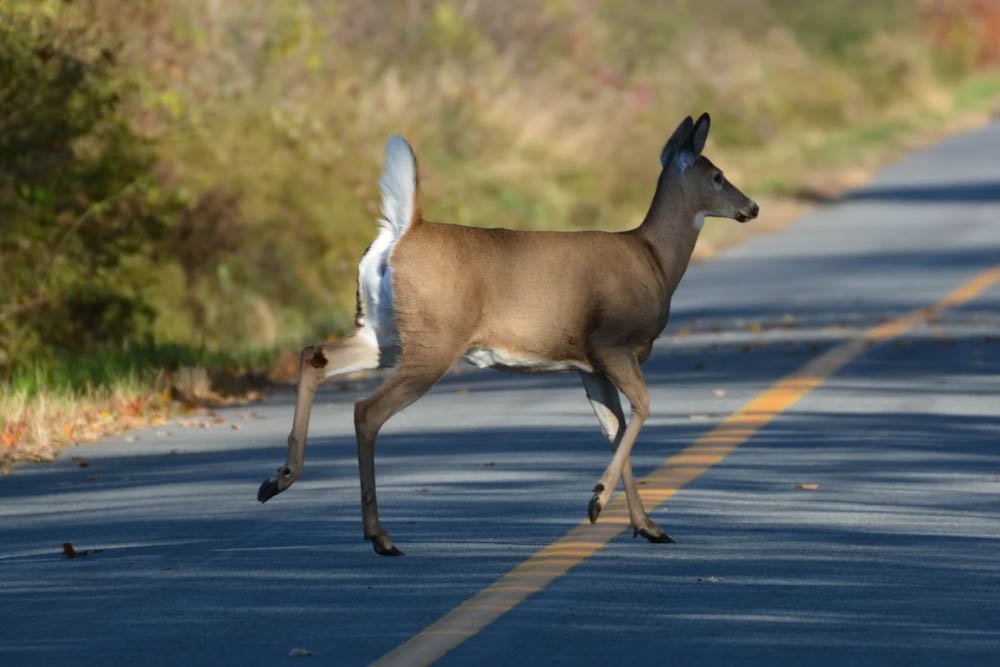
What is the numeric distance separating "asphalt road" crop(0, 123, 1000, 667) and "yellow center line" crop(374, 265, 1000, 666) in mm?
74

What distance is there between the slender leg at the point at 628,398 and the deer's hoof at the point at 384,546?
78cm

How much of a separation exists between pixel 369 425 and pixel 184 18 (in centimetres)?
1560

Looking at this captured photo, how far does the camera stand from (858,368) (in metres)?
18.3

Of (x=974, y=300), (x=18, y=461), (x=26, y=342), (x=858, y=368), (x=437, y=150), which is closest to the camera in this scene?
(x=18, y=461)

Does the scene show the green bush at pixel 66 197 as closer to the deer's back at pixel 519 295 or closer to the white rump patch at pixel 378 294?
the white rump patch at pixel 378 294

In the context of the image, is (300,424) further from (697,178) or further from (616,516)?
(697,178)

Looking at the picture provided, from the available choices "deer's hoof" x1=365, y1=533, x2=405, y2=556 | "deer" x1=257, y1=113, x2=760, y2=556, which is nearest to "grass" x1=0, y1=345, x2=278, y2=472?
"deer" x1=257, y1=113, x2=760, y2=556

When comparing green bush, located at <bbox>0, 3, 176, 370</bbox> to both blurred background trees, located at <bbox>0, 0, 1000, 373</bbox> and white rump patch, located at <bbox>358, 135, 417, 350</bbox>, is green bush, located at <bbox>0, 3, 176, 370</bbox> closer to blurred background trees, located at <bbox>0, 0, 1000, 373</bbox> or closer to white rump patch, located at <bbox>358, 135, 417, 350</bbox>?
blurred background trees, located at <bbox>0, 0, 1000, 373</bbox>

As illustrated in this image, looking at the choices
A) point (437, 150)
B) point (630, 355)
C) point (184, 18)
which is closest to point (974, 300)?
point (184, 18)

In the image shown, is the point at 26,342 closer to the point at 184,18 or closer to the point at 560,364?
the point at 184,18

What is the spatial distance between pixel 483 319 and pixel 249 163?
14.4 m

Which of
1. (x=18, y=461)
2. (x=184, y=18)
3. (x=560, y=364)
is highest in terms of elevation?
(x=184, y=18)

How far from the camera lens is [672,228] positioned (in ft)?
38.3

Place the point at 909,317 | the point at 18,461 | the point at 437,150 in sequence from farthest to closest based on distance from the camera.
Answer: the point at 437,150, the point at 909,317, the point at 18,461
